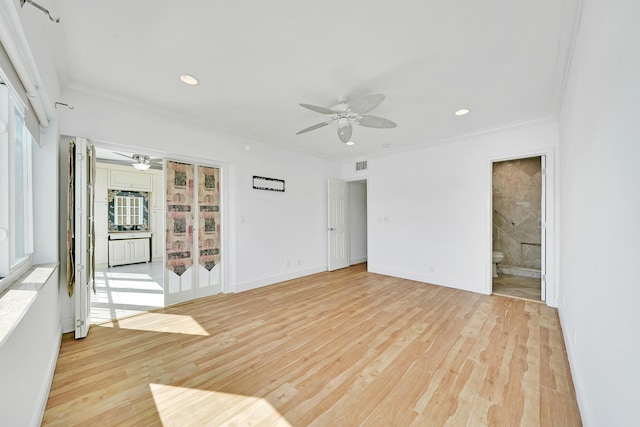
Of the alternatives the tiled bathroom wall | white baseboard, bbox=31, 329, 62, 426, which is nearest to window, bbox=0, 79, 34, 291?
white baseboard, bbox=31, 329, 62, 426

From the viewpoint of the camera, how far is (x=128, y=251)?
239 inches

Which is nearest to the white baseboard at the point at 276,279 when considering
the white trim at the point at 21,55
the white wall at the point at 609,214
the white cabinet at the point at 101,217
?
the white trim at the point at 21,55

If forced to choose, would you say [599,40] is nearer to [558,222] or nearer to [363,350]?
[363,350]

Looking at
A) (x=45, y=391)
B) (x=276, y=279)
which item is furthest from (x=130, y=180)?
(x=45, y=391)

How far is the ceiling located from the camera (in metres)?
1.62

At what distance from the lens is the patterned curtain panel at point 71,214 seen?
2.45 meters

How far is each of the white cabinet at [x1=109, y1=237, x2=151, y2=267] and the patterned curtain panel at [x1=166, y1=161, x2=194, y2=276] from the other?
372cm

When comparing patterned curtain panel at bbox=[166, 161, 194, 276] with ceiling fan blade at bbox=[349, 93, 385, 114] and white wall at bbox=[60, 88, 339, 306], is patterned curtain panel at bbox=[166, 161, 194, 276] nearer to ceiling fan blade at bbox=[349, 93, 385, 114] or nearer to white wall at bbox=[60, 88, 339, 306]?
white wall at bbox=[60, 88, 339, 306]

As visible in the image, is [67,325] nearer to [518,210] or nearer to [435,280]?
[435,280]

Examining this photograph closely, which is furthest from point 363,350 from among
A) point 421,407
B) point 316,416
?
point 316,416

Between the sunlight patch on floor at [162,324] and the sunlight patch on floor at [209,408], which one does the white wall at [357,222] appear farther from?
the sunlight patch on floor at [209,408]

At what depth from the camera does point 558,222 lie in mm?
3195

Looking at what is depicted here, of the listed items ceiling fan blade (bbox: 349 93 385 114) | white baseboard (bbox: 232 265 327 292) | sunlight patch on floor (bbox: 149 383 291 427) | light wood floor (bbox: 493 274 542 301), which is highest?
ceiling fan blade (bbox: 349 93 385 114)

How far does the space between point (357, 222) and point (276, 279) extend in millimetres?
2904
